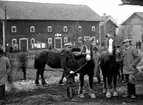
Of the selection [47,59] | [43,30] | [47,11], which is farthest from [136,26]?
[47,59]

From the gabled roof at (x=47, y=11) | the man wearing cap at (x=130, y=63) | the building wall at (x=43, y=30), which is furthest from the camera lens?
the gabled roof at (x=47, y=11)

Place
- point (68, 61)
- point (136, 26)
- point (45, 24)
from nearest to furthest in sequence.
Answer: point (68, 61), point (45, 24), point (136, 26)

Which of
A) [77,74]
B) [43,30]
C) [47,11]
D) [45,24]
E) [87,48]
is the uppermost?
[47,11]

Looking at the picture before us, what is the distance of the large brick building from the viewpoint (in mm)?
53938

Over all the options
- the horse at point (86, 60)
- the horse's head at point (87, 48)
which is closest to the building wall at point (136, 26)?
the horse at point (86, 60)

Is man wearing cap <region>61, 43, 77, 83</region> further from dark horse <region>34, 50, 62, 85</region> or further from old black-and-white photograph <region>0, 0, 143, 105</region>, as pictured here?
dark horse <region>34, 50, 62, 85</region>

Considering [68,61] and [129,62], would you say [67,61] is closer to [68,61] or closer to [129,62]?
[68,61]

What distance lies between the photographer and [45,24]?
57094mm

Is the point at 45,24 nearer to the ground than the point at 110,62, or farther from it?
farther from it

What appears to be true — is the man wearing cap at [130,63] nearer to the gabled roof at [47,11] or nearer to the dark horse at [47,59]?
the dark horse at [47,59]

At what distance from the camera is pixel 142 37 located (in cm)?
6869

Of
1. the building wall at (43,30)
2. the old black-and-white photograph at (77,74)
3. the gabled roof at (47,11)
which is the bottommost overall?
the old black-and-white photograph at (77,74)

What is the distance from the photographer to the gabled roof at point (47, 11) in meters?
55.6

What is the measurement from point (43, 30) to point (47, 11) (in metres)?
4.92
